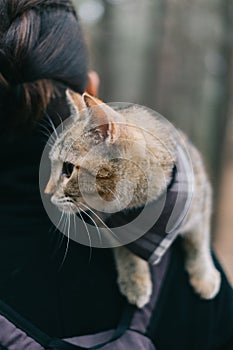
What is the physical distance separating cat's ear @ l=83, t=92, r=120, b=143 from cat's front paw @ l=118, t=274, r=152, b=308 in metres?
0.36

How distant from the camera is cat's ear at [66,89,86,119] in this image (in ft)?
3.64

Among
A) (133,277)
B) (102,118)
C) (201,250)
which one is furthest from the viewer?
(201,250)

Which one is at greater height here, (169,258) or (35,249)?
(35,249)

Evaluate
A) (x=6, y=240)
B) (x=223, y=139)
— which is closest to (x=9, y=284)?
(x=6, y=240)

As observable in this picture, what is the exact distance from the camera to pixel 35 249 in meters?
1.07

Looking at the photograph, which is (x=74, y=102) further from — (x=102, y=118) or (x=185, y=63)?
(x=185, y=63)

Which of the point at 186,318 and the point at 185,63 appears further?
the point at 185,63

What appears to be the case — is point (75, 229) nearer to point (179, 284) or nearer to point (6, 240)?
point (6, 240)

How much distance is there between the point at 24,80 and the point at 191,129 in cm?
862

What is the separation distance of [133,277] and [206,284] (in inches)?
7.2

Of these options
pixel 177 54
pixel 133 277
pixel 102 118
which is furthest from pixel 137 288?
pixel 177 54

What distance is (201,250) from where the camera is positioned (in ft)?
4.73

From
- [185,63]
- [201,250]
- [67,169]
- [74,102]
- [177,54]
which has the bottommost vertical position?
[185,63]

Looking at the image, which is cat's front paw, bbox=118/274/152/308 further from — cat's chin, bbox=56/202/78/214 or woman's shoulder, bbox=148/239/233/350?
cat's chin, bbox=56/202/78/214
